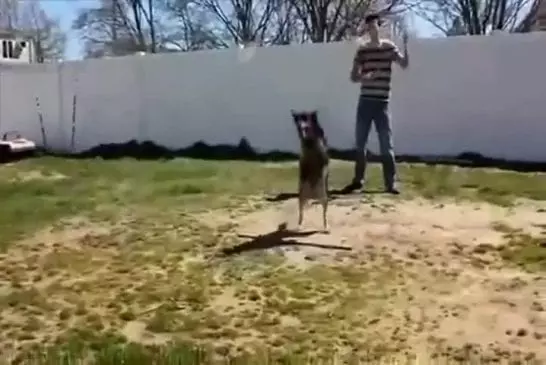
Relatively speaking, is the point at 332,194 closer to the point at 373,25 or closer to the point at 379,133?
the point at 379,133

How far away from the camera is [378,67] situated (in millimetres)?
7102

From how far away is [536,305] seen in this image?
13.2 ft

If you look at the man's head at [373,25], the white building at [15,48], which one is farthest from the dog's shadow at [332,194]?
the white building at [15,48]

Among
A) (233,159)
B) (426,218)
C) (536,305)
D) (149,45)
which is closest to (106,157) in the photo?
(233,159)

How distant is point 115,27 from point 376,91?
21906 millimetres

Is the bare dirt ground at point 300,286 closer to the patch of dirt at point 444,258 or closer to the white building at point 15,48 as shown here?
the patch of dirt at point 444,258

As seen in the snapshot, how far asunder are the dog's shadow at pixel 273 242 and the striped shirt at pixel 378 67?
2.01 m

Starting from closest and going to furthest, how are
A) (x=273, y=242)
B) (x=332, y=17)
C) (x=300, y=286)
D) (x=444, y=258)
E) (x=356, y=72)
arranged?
(x=300, y=286) → (x=444, y=258) → (x=273, y=242) → (x=356, y=72) → (x=332, y=17)

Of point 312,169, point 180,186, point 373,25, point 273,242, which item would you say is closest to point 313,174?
point 312,169

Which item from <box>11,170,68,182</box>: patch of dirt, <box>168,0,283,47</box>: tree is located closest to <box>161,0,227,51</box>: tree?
<box>168,0,283,47</box>: tree

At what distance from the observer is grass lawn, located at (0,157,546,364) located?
3.65 metres

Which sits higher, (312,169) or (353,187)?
(312,169)

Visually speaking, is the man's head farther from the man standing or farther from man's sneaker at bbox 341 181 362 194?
man's sneaker at bbox 341 181 362 194

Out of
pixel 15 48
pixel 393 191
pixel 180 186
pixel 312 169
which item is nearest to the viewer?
pixel 312 169
